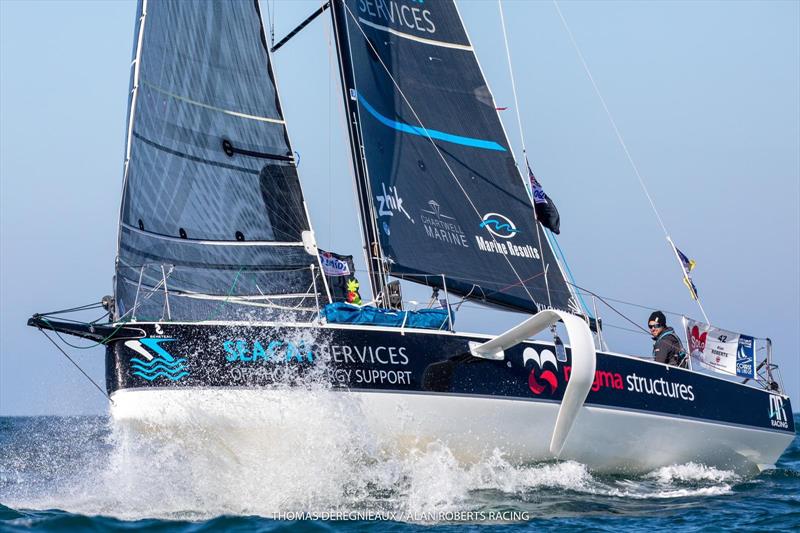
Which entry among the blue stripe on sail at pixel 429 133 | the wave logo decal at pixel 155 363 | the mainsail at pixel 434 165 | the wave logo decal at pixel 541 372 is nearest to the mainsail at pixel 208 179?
the wave logo decal at pixel 155 363

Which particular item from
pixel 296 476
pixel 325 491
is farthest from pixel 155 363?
pixel 325 491

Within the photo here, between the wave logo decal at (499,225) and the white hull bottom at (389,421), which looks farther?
the wave logo decal at (499,225)

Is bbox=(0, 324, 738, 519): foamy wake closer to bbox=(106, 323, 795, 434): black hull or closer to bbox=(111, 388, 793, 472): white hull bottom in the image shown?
bbox=(111, 388, 793, 472): white hull bottom

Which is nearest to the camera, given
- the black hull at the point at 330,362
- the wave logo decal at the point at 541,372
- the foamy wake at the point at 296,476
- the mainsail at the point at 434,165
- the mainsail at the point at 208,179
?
the foamy wake at the point at 296,476

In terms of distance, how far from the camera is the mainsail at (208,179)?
42.1 ft

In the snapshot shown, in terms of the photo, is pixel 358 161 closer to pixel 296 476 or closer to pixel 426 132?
pixel 426 132

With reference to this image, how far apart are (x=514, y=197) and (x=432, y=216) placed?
1.53 m

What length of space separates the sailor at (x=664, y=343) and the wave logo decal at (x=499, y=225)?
224 cm

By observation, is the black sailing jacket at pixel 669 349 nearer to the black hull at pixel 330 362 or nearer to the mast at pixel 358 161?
the black hull at pixel 330 362

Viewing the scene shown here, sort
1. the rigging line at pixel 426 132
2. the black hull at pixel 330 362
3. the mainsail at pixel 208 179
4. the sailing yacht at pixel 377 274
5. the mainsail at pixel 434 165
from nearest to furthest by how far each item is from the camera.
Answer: the black hull at pixel 330 362 < the sailing yacht at pixel 377 274 < the mainsail at pixel 208 179 < the mainsail at pixel 434 165 < the rigging line at pixel 426 132

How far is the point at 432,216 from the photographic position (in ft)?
48.1

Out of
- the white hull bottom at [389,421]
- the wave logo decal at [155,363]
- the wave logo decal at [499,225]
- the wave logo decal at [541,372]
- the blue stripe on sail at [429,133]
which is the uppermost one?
the blue stripe on sail at [429,133]

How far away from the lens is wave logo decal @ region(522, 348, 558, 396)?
40.7 feet

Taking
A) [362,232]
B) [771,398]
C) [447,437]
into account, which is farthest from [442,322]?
[771,398]
